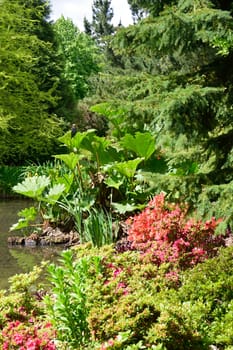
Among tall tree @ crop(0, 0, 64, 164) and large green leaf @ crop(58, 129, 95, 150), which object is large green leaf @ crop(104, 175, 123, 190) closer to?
large green leaf @ crop(58, 129, 95, 150)

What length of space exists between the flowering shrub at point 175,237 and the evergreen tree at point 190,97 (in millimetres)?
481

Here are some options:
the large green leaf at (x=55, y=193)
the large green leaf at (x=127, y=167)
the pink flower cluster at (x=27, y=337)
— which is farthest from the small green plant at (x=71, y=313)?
the large green leaf at (x=55, y=193)

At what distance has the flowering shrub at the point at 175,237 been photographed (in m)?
4.11

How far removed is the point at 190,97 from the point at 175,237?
1576 millimetres

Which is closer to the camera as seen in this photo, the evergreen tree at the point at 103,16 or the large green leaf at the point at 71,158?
the large green leaf at the point at 71,158

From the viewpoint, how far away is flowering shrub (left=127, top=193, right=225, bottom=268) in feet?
13.5

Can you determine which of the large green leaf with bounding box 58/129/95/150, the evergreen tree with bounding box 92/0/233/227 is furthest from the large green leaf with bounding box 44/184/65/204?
the evergreen tree with bounding box 92/0/233/227

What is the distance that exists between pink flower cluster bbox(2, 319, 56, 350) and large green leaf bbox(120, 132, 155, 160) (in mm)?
4065

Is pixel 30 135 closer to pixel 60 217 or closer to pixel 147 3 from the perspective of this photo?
pixel 60 217

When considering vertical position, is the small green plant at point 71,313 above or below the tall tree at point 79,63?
below

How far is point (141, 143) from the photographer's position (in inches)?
269

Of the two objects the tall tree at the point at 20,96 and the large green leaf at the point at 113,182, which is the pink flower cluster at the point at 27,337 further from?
the tall tree at the point at 20,96

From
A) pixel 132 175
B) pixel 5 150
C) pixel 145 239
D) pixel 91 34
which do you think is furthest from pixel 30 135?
pixel 91 34

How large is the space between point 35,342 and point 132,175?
15.0 feet
